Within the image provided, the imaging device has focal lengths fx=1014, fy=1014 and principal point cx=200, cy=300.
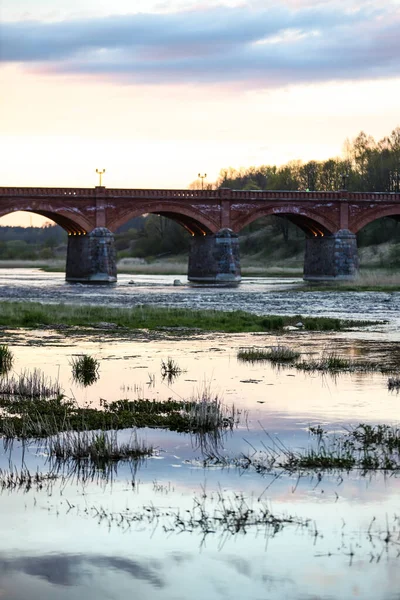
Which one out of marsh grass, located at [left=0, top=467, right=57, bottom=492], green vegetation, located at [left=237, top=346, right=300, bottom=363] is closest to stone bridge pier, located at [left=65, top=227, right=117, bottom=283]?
green vegetation, located at [left=237, top=346, right=300, bottom=363]

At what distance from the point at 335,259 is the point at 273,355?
66824 millimetres

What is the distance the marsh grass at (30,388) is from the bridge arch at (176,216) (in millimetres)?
A: 65030

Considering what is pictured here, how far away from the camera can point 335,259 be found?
90125 millimetres

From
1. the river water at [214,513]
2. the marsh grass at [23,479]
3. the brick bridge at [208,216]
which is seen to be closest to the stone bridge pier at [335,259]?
the brick bridge at [208,216]

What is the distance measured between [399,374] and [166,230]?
127 meters

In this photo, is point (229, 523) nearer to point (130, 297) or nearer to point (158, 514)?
point (158, 514)

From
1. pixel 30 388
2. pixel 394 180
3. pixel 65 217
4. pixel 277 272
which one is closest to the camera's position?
pixel 30 388

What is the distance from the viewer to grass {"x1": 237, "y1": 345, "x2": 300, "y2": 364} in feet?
78.3

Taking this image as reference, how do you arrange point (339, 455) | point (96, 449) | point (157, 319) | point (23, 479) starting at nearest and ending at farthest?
point (23, 479) → point (96, 449) → point (339, 455) → point (157, 319)

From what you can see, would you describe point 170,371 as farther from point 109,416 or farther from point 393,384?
point 109,416

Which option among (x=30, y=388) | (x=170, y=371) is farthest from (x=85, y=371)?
(x=30, y=388)

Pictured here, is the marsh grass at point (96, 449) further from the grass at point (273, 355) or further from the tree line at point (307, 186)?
the tree line at point (307, 186)

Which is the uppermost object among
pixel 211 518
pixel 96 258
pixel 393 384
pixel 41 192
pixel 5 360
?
pixel 41 192

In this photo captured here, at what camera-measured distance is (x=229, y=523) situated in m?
10.2
